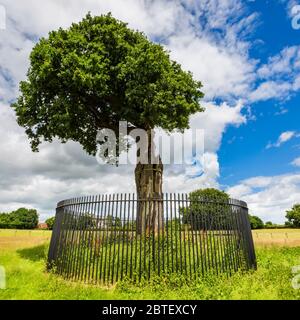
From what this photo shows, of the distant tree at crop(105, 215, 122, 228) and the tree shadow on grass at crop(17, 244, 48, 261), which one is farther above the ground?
the distant tree at crop(105, 215, 122, 228)

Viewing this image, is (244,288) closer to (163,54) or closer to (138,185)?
(138,185)

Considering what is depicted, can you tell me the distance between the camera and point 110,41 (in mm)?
20609

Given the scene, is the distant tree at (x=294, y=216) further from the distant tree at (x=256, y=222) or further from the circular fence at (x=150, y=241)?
the circular fence at (x=150, y=241)

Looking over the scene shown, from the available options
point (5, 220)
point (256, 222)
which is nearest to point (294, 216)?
point (256, 222)

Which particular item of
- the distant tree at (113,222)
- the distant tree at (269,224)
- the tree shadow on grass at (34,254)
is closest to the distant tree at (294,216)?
the distant tree at (269,224)

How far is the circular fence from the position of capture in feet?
36.6

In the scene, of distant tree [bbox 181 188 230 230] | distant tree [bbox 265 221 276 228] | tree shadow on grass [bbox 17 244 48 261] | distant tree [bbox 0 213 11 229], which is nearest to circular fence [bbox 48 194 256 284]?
distant tree [bbox 181 188 230 230]

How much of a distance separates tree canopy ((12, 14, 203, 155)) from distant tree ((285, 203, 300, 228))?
237 ft

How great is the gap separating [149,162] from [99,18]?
10.5 meters

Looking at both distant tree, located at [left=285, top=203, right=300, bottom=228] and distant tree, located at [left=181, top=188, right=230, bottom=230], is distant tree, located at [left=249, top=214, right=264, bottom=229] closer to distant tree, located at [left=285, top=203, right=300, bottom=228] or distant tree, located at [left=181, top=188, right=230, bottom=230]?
distant tree, located at [left=285, top=203, right=300, bottom=228]

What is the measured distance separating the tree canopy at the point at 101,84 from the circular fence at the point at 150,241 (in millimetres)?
8128

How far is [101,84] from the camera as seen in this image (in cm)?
1856

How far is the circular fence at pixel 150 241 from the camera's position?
11.2 metres
